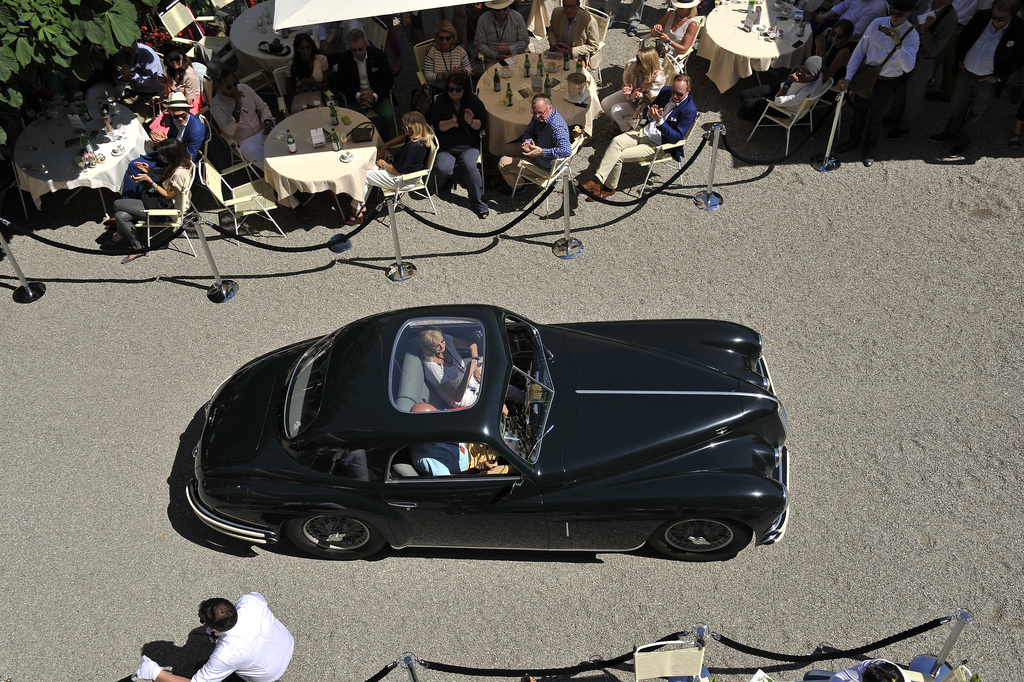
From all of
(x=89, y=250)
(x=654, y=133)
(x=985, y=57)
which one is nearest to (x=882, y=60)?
(x=985, y=57)

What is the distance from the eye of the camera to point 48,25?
8297 mm

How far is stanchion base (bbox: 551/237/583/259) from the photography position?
8977 millimetres

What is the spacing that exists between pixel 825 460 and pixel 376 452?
156 inches

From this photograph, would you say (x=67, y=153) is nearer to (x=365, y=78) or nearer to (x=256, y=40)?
(x=256, y=40)

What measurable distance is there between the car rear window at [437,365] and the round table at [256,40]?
647cm

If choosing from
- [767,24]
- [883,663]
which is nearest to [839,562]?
[883,663]

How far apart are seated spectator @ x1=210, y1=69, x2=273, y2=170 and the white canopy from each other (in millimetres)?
1335

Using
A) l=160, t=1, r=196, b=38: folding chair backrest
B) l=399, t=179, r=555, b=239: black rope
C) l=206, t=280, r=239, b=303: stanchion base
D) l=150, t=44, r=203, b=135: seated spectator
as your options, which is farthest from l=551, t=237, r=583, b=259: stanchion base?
l=160, t=1, r=196, b=38: folding chair backrest

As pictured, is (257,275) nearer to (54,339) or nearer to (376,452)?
(54,339)

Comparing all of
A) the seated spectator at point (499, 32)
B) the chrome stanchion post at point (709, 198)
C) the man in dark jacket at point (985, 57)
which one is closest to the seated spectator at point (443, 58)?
the seated spectator at point (499, 32)

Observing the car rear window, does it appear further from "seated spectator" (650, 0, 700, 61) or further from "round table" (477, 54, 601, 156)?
"seated spectator" (650, 0, 700, 61)

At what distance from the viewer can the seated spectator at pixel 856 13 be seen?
9969 mm

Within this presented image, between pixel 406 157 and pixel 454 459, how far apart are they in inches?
181

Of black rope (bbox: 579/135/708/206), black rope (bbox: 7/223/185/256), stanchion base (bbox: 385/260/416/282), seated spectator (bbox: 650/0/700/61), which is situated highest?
seated spectator (bbox: 650/0/700/61)
